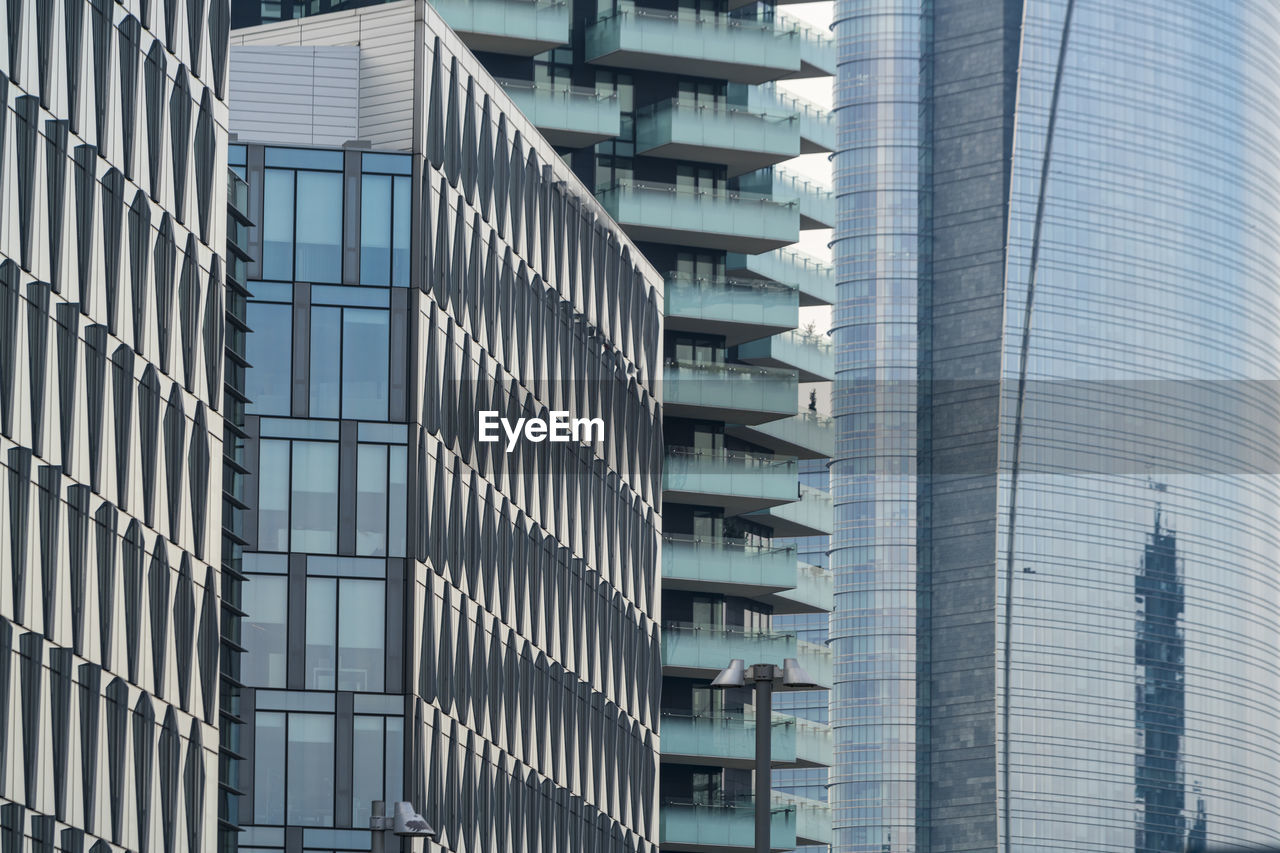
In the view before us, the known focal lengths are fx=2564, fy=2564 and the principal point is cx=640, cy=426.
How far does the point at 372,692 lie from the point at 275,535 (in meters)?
4.32

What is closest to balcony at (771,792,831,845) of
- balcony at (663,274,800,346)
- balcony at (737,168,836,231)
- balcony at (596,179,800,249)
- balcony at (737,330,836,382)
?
balcony at (737,330,836,382)

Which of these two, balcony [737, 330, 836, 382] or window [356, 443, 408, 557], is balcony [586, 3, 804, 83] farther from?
window [356, 443, 408, 557]

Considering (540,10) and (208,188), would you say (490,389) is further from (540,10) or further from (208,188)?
(540,10)

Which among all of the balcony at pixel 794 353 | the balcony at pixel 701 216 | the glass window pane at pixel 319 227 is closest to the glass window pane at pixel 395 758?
the glass window pane at pixel 319 227

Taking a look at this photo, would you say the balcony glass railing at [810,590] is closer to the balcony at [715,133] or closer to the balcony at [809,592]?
the balcony at [809,592]

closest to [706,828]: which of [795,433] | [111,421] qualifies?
[795,433]

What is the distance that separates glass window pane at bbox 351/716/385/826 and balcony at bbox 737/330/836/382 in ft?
123

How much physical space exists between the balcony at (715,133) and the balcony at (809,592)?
1495cm

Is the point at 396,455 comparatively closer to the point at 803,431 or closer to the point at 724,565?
the point at 724,565

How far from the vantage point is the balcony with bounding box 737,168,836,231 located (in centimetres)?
9344

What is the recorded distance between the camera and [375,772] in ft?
A: 192

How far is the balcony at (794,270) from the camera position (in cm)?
9394

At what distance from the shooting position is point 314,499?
60125mm

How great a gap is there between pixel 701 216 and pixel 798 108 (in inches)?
274
